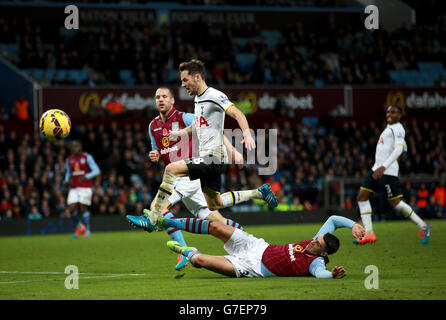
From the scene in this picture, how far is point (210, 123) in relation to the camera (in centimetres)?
1008

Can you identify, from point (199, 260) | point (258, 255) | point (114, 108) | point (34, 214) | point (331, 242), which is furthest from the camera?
point (114, 108)

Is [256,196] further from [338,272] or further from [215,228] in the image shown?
[338,272]

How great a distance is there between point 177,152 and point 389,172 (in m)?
5.18

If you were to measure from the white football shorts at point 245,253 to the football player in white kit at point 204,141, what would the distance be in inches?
56.3

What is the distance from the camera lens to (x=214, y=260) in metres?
8.59

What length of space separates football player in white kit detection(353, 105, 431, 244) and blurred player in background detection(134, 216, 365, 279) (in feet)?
18.8

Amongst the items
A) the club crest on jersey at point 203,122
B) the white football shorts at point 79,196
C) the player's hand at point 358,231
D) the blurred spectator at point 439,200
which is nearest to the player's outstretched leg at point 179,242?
the club crest on jersey at point 203,122

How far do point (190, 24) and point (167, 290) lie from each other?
26084mm

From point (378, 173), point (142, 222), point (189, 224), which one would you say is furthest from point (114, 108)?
point (189, 224)

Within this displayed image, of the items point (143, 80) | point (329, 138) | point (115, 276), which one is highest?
point (143, 80)

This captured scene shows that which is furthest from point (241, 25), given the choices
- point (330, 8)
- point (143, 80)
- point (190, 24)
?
point (143, 80)

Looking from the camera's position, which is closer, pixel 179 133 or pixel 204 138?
pixel 204 138
